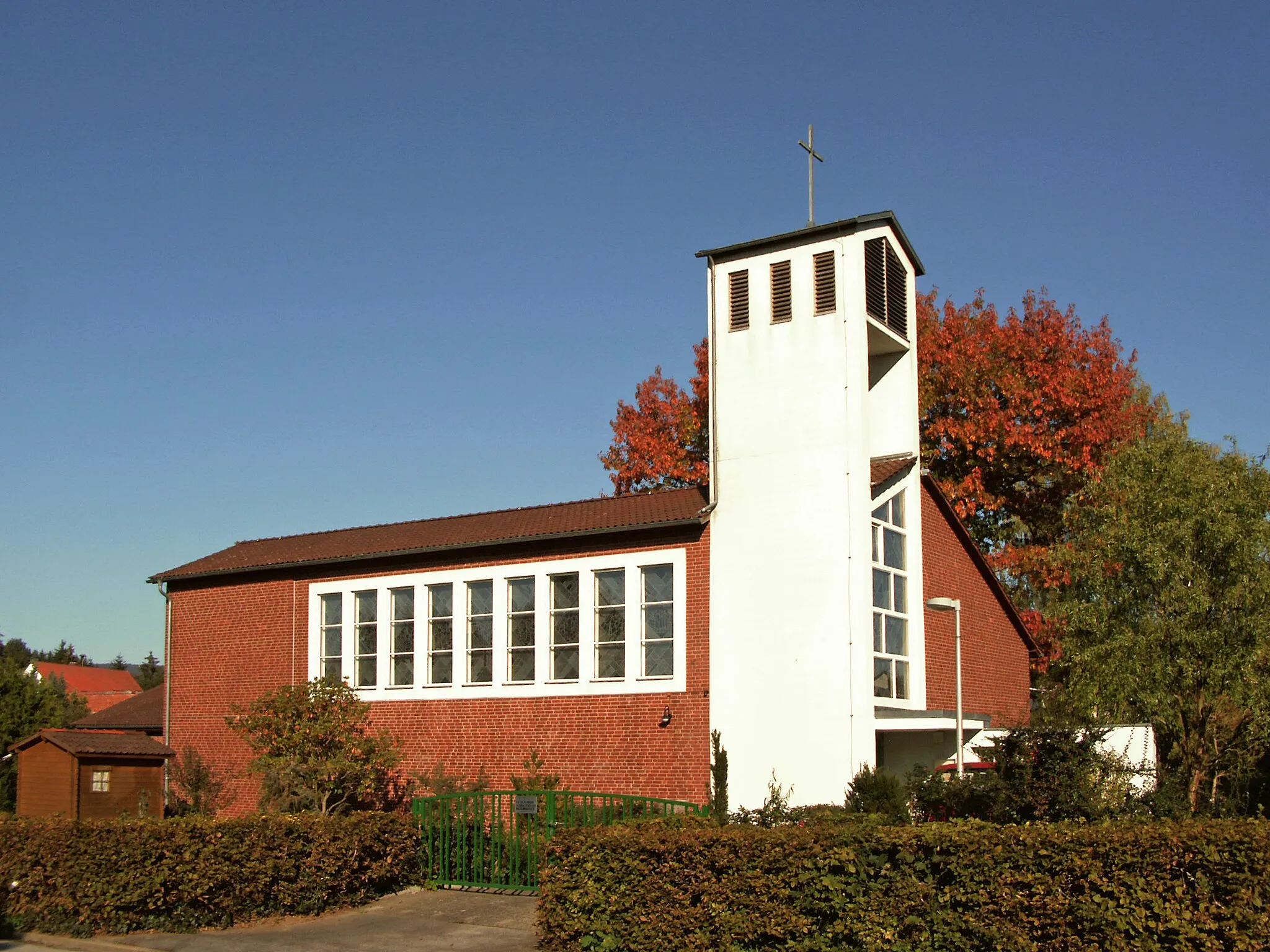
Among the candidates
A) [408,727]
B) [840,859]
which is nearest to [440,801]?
[408,727]

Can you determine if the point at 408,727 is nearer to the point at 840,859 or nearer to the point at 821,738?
the point at 821,738

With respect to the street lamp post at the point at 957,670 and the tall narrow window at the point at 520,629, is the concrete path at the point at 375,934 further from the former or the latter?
the street lamp post at the point at 957,670

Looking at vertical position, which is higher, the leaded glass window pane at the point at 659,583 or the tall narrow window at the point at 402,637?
the leaded glass window pane at the point at 659,583

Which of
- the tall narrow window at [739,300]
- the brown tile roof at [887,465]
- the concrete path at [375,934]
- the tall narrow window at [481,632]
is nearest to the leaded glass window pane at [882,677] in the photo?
the brown tile roof at [887,465]

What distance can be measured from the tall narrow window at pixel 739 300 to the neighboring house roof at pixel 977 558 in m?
4.62

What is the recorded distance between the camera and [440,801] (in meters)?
18.1

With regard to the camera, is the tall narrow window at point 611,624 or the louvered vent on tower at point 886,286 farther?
the tall narrow window at point 611,624

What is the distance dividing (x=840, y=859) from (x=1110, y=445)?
25115 millimetres

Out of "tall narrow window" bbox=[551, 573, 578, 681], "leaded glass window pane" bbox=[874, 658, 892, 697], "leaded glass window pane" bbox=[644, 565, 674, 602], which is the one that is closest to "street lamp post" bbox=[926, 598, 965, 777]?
"leaded glass window pane" bbox=[874, 658, 892, 697]

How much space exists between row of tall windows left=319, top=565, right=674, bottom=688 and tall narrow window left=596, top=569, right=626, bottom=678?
1 cm

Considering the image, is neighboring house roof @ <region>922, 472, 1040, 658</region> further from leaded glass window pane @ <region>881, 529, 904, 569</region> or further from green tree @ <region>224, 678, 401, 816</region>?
green tree @ <region>224, 678, 401, 816</region>

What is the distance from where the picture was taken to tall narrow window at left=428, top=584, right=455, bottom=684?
2439cm

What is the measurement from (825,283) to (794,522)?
4.02 metres

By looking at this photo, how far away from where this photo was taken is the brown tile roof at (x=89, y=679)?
301ft
